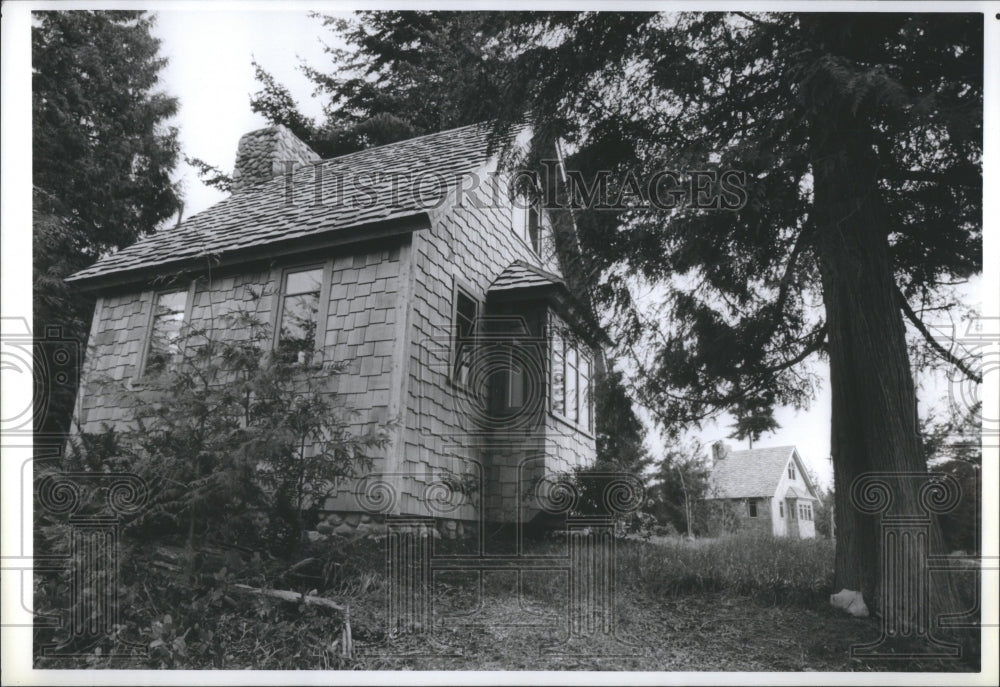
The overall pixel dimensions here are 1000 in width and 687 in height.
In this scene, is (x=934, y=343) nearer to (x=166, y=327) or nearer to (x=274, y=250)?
(x=274, y=250)

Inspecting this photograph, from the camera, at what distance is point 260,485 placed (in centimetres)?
409

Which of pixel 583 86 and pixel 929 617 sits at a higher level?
pixel 583 86

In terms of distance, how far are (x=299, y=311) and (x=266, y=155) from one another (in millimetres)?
1258

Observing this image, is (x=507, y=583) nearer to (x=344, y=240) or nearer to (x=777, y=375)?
(x=777, y=375)

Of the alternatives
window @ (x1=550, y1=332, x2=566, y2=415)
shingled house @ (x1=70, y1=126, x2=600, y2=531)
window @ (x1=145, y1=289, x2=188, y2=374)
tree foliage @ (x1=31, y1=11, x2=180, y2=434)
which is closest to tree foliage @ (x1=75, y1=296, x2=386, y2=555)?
shingled house @ (x1=70, y1=126, x2=600, y2=531)

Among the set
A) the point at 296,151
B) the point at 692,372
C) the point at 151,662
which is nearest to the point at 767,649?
the point at 692,372

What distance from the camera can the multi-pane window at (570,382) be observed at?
14.4ft

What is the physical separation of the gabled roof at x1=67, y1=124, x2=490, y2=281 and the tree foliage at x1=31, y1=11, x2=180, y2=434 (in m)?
0.22

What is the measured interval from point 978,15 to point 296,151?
470 cm

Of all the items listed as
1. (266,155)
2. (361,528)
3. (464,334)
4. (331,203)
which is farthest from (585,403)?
(266,155)

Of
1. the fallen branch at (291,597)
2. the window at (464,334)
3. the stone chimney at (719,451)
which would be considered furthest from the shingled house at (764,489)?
the fallen branch at (291,597)

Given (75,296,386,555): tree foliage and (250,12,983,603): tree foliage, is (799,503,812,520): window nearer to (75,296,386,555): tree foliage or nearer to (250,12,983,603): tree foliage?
(250,12,983,603): tree foliage

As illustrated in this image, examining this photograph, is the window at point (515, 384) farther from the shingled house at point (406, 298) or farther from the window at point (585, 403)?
the window at point (585, 403)

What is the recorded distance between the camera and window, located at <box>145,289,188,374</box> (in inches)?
193
